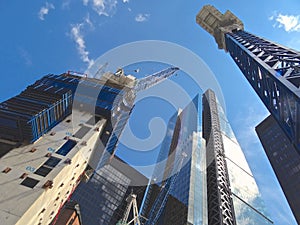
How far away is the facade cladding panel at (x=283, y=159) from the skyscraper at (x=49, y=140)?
57.3 meters

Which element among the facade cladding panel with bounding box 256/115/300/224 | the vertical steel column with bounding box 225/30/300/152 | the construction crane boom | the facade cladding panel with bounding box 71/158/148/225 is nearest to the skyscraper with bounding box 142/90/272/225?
the facade cladding panel with bounding box 71/158/148/225

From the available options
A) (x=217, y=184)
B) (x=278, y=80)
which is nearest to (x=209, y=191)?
(x=217, y=184)

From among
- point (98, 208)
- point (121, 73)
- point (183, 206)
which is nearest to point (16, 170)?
point (121, 73)

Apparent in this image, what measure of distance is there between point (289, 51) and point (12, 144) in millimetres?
27497

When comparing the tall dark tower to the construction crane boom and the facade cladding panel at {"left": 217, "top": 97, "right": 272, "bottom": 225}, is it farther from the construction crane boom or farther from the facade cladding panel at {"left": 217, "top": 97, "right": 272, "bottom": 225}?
the construction crane boom

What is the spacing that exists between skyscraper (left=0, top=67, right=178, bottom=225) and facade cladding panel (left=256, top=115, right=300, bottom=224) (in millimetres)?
57321

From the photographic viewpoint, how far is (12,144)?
→ 2989 centimetres

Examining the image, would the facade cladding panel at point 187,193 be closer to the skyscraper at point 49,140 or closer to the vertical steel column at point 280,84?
the skyscraper at point 49,140

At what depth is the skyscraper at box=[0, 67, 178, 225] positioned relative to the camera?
23.7 metres

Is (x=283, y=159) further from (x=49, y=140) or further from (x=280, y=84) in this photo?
(x=280, y=84)

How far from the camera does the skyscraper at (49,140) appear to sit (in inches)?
935

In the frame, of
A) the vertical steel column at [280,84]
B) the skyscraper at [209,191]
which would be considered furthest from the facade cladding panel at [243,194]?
the vertical steel column at [280,84]

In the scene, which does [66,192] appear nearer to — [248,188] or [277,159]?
[248,188]

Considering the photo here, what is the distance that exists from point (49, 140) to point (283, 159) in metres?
87.5
